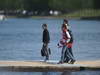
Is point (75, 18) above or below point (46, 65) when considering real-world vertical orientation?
below

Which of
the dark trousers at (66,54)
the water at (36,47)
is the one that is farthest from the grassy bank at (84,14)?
the dark trousers at (66,54)

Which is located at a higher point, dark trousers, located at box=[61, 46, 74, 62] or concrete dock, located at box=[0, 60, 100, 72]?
dark trousers, located at box=[61, 46, 74, 62]

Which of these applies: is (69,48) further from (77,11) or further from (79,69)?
(77,11)

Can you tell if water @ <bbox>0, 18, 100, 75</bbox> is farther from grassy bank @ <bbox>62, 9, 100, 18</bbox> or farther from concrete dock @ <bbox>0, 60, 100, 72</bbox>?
grassy bank @ <bbox>62, 9, 100, 18</bbox>

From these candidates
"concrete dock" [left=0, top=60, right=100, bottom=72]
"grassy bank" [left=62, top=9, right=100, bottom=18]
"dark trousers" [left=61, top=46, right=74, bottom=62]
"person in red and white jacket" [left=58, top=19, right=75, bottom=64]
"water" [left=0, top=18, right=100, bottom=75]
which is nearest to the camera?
"concrete dock" [left=0, top=60, right=100, bottom=72]

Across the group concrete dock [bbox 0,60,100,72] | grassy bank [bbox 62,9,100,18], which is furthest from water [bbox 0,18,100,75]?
grassy bank [bbox 62,9,100,18]

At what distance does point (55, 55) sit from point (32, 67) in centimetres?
1249

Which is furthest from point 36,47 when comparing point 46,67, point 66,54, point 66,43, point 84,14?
point 84,14

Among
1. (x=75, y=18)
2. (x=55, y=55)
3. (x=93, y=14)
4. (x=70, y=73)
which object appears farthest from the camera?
(x=75, y=18)

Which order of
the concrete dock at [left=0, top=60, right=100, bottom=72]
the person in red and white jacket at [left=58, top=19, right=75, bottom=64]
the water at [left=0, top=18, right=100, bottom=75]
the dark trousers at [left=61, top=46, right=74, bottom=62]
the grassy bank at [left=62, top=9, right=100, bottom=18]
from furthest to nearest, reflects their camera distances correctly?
the grassy bank at [left=62, top=9, right=100, bottom=18], the water at [left=0, top=18, right=100, bottom=75], the dark trousers at [left=61, top=46, right=74, bottom=62], the person in red and white jacket at [left=58, top=19, right=75, bottom=64], the concrete dock at [left=0, top=60, right=100, bottom=72]

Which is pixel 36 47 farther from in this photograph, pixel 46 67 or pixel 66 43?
pixel 46 67

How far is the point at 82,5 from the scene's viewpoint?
192 m

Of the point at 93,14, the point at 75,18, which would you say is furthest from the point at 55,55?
the point at 75,18

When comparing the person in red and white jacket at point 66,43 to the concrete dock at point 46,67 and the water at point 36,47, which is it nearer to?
the concrete dock at point 46,67
